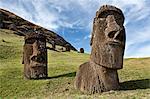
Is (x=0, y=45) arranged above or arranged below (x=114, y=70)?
above

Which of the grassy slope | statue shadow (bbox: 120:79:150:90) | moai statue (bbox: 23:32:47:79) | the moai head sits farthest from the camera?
moai statue (bbox: 23:32:47:79)

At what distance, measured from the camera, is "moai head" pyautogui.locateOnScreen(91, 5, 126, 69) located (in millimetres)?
23672

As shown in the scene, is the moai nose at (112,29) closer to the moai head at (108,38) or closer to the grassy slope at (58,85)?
the moai head at (108,38)

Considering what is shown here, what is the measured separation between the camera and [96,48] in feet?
80.0

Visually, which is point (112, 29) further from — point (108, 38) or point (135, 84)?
point (135, 84)

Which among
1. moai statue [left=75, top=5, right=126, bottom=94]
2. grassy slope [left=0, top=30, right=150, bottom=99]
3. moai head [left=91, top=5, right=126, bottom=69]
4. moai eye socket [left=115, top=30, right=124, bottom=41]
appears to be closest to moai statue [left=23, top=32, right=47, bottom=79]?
grassy slope [left=0, top=30, right=150, bottom=99]

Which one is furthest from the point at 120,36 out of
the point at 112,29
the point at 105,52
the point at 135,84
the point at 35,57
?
the point at 35,57

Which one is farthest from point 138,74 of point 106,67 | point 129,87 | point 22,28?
point 22,28

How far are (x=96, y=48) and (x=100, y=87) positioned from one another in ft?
8.34

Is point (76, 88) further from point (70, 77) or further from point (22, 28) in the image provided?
point (22, 28)

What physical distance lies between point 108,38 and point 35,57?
11913 mm

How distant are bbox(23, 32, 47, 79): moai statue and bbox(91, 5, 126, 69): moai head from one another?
10063mm

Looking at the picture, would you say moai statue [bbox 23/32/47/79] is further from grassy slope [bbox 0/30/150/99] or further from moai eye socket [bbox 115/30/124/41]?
moai eye socket [bbox 115/30/124/41]

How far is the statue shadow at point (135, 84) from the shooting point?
81.5 feet
